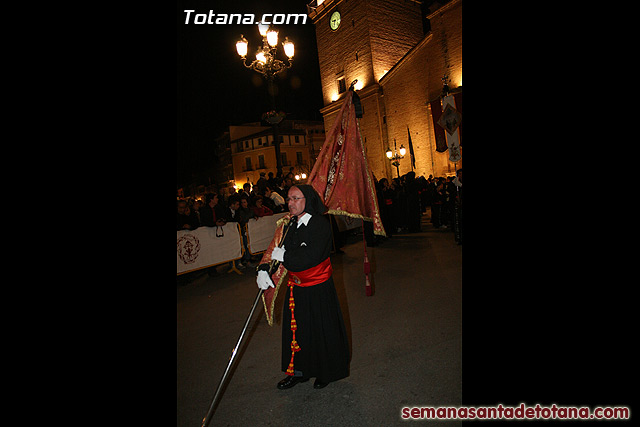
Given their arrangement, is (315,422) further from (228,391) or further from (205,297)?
(205,297)

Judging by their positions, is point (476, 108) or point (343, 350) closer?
point (476, 108)

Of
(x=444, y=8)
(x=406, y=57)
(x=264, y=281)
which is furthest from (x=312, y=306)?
(x=444, y=8)

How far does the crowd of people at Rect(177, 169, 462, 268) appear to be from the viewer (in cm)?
816

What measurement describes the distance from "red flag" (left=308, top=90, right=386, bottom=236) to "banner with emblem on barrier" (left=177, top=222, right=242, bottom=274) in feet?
15.6

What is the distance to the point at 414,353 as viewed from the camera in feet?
11.9

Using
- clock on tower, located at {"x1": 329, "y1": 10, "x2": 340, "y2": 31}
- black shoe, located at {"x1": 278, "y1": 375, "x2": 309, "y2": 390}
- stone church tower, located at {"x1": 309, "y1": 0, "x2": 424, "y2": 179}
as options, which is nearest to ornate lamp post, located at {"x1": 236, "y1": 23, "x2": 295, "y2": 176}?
black shoe, located at {"x1": 278, "y1": 375, "x2": 309, "y2": 390}

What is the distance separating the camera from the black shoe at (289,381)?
325 cm

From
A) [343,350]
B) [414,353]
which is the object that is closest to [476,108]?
[343,350]

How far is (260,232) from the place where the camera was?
891cm

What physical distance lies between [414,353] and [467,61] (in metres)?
3.02

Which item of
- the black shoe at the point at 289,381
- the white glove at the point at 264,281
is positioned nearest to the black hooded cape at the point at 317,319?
the black shoe at the point at 289,381

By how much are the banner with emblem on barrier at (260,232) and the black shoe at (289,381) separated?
555 cm

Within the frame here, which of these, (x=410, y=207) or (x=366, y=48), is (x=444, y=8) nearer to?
(x=366, y=48)

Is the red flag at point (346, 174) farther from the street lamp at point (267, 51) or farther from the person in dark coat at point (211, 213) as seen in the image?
the street lamp at point (267, 51)
